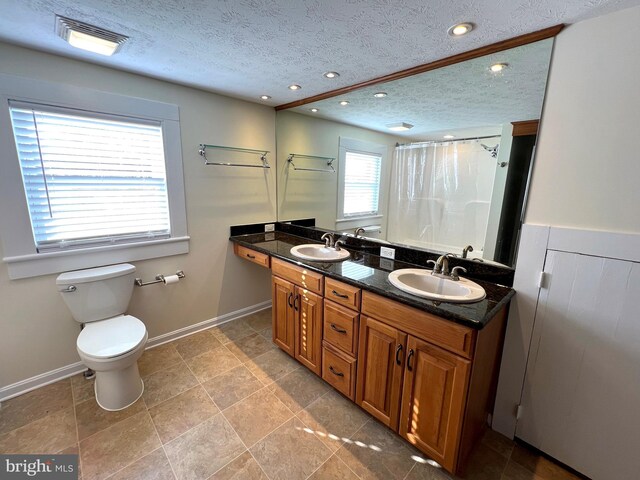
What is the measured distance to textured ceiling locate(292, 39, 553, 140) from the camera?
4.50ft

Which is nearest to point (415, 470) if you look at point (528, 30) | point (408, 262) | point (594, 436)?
point (594, 436)

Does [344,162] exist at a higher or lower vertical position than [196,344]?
higher

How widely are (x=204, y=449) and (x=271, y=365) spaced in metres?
0.74

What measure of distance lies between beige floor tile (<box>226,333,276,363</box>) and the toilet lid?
2.55 feet

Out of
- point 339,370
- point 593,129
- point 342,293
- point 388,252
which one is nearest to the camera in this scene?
point 593,129

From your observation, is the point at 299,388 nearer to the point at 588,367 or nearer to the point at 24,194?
the point at 588,367

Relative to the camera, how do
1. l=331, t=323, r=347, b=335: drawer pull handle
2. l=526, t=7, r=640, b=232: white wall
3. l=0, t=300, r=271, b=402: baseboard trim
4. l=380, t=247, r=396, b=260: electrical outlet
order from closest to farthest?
l=526, t=7, r=640, b=232: white wall, l=331, t=323, r=347, b=335: drawer pull handle, l=0, t=300, r=271, b=402: baseboard trim, l=380, t=247, r=396, b=260: electrical outlet

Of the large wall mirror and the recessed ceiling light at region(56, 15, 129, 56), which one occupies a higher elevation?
the recessed ceiling light at region(56, 15, 129, 56)

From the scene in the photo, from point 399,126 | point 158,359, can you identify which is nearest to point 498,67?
point 399,126

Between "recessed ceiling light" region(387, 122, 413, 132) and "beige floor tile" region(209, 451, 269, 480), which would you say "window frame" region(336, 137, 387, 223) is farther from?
"beige floor tile" region(209, 451, 269, 480)

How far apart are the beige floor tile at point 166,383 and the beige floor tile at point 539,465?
2.00 meters

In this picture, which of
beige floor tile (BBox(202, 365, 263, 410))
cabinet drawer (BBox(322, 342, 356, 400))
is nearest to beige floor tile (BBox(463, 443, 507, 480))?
cabinet drawer (BBox(322, 342, 356, 400))

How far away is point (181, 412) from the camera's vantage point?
67.2 inches

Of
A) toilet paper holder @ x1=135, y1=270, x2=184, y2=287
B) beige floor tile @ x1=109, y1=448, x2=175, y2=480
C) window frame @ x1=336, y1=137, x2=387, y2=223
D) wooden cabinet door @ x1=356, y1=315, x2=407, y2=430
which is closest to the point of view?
beige floor tile @ x1=109, y1=448, x2=175, y2=480
